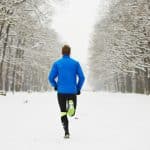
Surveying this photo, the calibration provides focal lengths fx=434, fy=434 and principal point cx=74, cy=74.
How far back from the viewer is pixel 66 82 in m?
9.31

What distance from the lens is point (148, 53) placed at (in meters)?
33.8

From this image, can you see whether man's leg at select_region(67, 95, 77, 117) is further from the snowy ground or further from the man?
the snowy ground

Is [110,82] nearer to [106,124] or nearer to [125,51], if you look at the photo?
[125,51]

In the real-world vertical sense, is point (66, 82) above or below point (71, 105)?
above

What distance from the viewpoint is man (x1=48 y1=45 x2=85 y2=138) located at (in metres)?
9.23

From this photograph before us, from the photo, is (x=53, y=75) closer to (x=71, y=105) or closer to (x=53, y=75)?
(x=53, y=75)

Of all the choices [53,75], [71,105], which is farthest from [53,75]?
[71,105]

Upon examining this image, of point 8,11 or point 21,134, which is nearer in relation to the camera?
point 21,134

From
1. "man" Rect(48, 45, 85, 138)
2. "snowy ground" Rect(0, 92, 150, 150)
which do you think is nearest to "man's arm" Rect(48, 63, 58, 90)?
"man" Rect(48, 45, 85, 138)

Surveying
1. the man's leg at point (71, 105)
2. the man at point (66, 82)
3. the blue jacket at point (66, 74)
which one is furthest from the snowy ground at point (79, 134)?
the blue jacket at point (66, 74)

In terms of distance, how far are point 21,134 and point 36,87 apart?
206 feet

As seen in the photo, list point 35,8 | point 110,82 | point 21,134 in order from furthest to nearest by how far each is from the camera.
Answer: point 110,82
point 35,8
point 21,134

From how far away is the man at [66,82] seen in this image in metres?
9.23

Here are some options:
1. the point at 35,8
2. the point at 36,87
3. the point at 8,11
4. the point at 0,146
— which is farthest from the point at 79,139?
the point at 36,87
